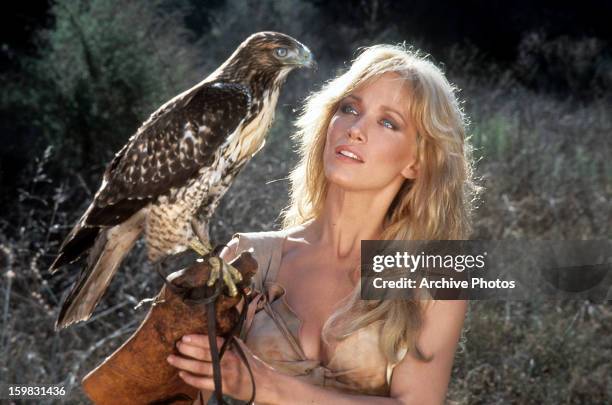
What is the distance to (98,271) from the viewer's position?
9.63ft

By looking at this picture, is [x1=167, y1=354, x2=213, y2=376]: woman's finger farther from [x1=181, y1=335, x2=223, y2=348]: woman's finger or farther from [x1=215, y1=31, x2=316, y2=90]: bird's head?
[x1=215, y1=31, x2=316, y2=90]: bird's head

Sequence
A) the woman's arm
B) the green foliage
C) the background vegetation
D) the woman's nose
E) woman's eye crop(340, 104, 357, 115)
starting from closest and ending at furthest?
the woman's arm → the woman's nose → woman's eye crop(340, 104, 357, 115) → the background vegetation → the green foliage

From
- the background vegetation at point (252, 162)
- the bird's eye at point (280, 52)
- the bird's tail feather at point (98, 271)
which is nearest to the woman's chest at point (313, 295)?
the bird's tail feather at point (98, 271)

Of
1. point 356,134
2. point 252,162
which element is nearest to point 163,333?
point 356,134

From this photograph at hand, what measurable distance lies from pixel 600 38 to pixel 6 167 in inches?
448

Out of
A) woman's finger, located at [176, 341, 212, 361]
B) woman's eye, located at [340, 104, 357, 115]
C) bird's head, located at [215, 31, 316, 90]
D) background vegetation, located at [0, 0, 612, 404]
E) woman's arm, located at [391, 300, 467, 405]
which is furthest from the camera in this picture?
background vegetation, located at [0, 0, 612, 404]

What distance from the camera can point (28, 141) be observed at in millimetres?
8852

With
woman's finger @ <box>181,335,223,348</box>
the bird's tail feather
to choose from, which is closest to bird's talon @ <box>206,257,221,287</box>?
woman's finger @ <box>181,335,223,348</box>

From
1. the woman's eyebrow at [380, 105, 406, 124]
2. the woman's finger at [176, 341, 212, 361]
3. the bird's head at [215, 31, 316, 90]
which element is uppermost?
the bird's head at [215, 31, 316, 90]

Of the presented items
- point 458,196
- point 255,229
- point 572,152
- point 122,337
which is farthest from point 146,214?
point 572,152

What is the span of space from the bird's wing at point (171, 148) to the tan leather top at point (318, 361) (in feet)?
1.84

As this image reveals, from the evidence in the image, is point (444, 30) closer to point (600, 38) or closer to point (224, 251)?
point (600, 38)

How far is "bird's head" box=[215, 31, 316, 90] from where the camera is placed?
9.84 ft

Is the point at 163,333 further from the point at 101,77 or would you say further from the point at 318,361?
the point at 101,77
